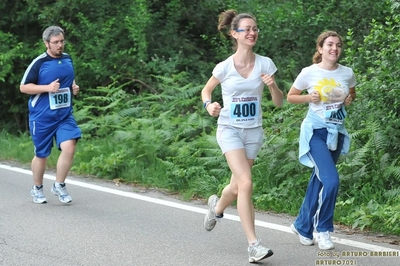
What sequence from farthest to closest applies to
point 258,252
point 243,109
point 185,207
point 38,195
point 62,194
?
point 38,195 < point 62,194 < point 185,207 < point 243,109 < point 258,252

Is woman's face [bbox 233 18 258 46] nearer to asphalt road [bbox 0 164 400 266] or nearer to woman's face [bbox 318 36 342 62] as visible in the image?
woman's face [bbox 318 36 342 62]

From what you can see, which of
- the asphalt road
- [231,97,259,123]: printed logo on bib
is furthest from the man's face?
[231,97,259,123]: printed logo on bib

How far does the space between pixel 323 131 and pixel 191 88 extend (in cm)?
727

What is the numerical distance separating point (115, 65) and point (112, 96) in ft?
3.69

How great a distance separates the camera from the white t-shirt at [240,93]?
7.40m

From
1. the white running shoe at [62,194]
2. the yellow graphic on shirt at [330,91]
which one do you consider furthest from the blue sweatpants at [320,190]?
the white running shoe at [62,194]

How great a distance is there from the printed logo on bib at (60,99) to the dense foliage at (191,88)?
5.50 ft

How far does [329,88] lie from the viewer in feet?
24.8

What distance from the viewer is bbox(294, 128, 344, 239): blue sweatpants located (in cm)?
742

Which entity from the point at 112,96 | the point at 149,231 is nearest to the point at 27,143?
the point at 112,96

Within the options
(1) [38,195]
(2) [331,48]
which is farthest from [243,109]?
(1) [38,195]

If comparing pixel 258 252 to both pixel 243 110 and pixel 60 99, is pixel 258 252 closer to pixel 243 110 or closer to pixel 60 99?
pixel 243 110

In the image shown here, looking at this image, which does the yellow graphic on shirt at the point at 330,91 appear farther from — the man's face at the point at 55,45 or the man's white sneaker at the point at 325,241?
the man's face at the point at 55,45

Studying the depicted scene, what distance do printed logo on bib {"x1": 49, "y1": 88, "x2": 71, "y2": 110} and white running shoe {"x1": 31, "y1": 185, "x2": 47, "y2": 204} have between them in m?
0.97
